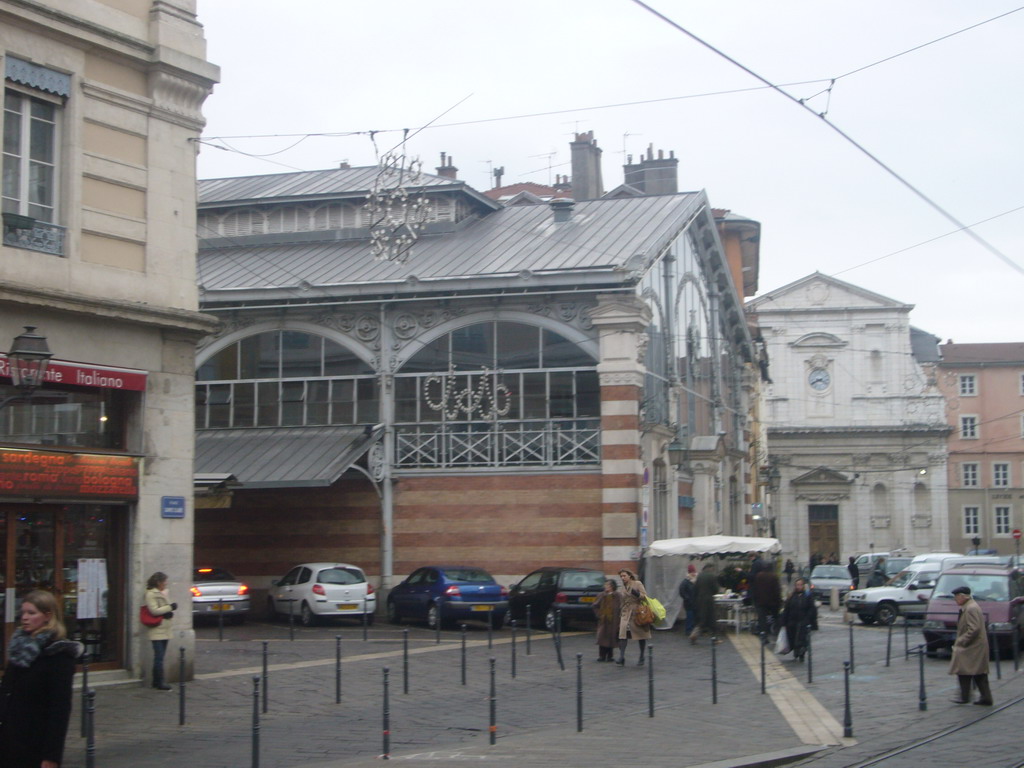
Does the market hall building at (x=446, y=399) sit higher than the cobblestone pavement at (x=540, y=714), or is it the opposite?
the market hall building at (x=446, y=399)

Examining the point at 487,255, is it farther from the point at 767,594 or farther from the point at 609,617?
the point at 609,617

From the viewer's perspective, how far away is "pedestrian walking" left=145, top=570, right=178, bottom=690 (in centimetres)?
1691

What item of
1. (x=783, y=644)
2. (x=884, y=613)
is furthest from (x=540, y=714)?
(x=884, y=613)

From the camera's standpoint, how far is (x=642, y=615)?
68.8 ft

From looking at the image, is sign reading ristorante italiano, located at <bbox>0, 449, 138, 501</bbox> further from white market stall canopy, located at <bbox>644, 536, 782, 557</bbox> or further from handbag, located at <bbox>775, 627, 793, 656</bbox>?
white market stall canopy, located at <bbox>644, 536, 782, 557</bbox>

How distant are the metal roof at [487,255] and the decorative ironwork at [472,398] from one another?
7.68 ft

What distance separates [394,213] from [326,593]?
11.4 metres

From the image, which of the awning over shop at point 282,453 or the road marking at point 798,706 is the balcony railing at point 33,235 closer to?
the road marking at point 798,706

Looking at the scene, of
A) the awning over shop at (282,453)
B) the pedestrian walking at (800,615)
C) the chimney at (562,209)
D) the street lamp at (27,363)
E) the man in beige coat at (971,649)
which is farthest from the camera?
the chimney at (562,209)

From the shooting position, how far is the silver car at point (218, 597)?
92.7 feet

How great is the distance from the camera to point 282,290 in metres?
32.6

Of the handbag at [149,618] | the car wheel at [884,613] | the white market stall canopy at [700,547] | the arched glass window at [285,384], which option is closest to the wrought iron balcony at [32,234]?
the handbag at [149,618]

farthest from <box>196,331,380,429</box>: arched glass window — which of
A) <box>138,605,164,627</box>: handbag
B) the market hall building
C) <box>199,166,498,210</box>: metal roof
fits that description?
<box>138,605,164,627</box>: handbag

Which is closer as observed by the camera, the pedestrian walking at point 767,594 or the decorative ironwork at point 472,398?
the pedestrian walking at point 767,594
